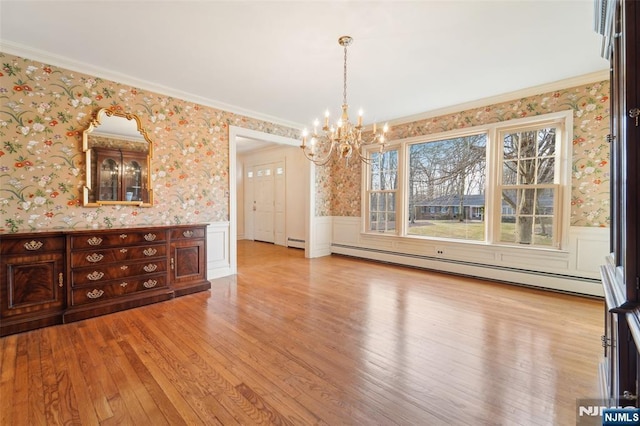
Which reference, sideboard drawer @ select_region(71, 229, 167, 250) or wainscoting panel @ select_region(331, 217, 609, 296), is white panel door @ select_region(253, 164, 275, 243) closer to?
wainscoting panel @ select_region(331, 217, 609, 296)

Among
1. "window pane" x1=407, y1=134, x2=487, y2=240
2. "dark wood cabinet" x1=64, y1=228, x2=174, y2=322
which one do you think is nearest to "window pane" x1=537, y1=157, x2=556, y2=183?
"window pane" x1=407, y1=134, x2=487, y2=240

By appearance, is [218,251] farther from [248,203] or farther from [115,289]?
[248,203]

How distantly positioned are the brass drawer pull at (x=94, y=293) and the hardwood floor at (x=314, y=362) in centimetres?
25

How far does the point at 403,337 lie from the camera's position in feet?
8.39

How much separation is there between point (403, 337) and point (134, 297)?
9.82 feet

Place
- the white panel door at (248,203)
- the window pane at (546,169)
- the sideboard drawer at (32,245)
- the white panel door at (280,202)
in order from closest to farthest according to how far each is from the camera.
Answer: the sideboard drawer at (32,245) < the window pane at (546,169) < the white panel door at (280,202) < the white panel door at (248,203)

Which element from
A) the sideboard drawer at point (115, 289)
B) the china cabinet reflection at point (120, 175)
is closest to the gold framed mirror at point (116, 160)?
the china cabinet reflection at point (120, 175)

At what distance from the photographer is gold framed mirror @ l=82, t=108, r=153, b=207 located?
3.34 m

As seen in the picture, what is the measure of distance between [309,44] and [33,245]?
3273 millimetres

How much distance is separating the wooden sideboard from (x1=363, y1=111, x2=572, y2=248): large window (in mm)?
3625

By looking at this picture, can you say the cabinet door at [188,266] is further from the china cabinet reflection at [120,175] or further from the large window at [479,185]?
the large window at [479,185]

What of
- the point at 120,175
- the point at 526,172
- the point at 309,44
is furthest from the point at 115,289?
the point at 526,172

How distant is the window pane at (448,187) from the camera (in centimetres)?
461

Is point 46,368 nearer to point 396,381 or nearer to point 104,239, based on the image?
point 104,239
